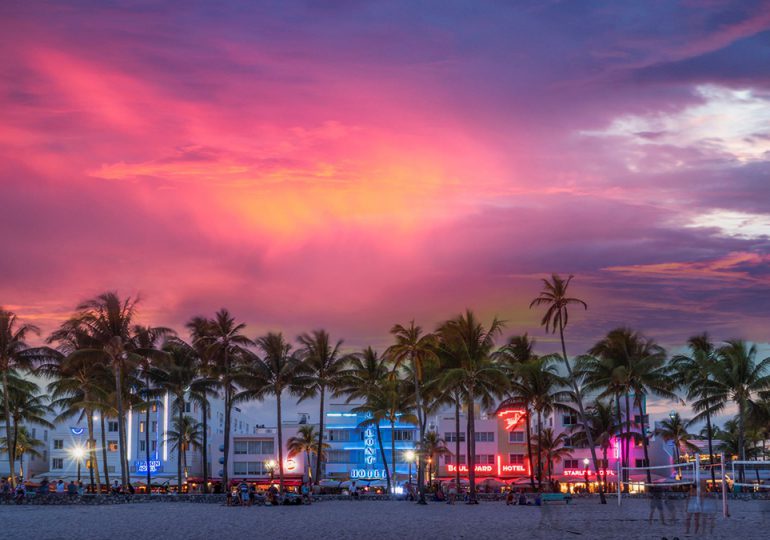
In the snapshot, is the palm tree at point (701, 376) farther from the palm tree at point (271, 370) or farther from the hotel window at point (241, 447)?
the hotel window at point (241, 447)

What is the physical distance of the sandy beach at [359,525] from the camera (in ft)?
106

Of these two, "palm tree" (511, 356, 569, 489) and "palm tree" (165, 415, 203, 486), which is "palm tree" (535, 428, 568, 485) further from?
"palm tree" (165, 415, 203, 486)

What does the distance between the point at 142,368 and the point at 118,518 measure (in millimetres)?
45813

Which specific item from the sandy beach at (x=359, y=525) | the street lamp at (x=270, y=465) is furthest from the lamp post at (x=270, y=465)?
the sandy beach at (x=359, y=525)

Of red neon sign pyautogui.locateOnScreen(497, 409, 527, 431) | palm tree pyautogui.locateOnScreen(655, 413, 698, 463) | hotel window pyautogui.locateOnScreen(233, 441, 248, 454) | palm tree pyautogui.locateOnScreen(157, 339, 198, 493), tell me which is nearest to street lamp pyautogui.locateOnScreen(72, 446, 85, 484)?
hotel window pyautogui.locateOnScreen(233, 441, 248, 454)

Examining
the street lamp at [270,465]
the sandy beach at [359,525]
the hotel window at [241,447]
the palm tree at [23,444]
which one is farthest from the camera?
the hotel window at [241,447]

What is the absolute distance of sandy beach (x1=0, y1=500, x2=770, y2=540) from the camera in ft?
106

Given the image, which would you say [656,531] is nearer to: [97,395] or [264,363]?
[264,363]

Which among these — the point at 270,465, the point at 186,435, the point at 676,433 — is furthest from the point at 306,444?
the point at 676,433

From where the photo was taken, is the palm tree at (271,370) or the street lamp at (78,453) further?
the street lamp at (78,453)

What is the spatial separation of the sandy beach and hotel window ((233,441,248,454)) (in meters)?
70.7

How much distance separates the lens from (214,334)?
83875 mm

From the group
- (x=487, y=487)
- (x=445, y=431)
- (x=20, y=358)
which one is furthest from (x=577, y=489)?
(x=20, y=358)

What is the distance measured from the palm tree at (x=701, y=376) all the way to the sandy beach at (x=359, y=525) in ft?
106
